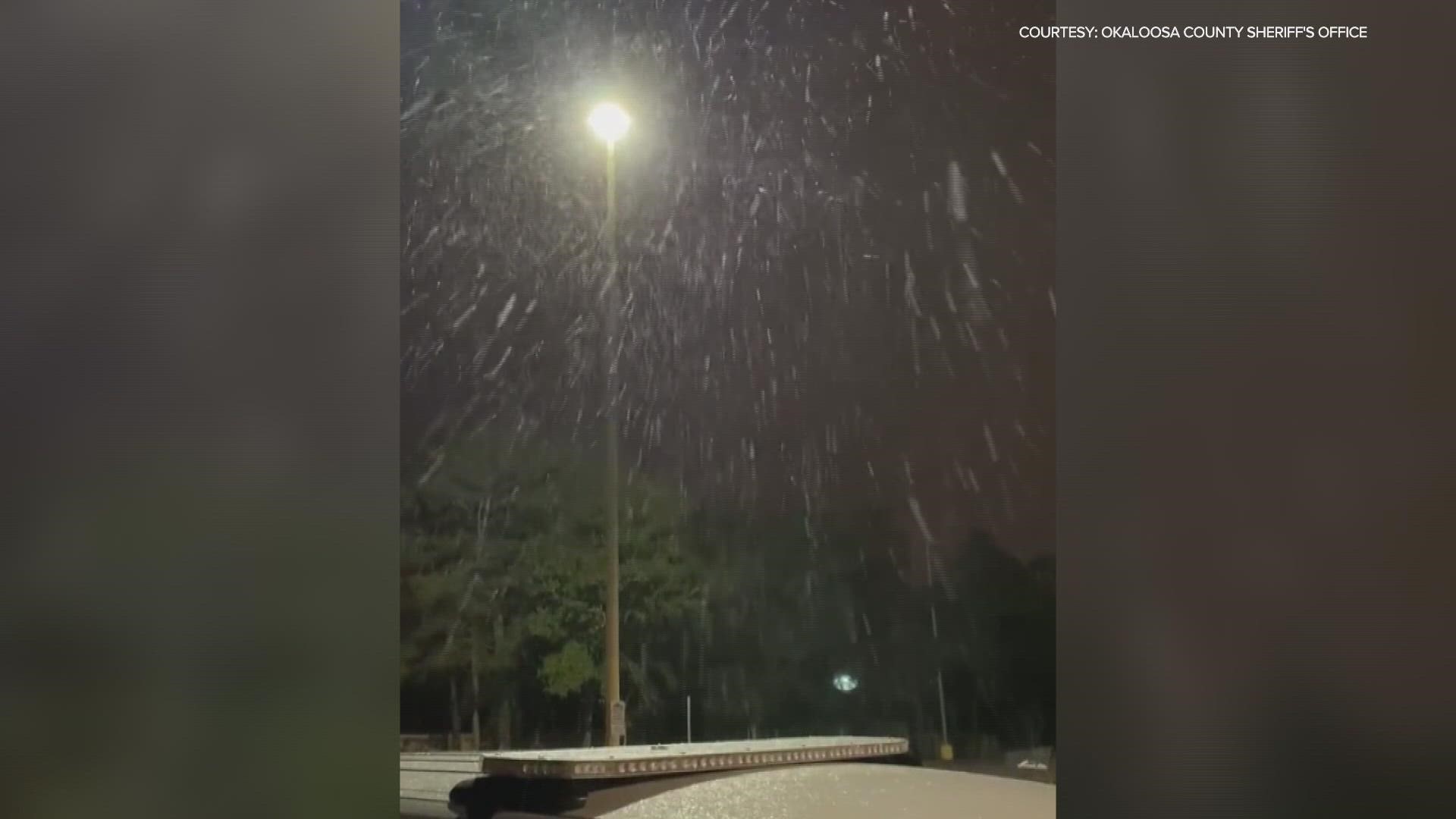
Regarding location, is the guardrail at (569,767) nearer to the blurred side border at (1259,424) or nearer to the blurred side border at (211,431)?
the blurred side border at (211,431)

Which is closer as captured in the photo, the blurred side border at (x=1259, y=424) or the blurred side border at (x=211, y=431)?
the blurred side border at (x=1259, y=424)

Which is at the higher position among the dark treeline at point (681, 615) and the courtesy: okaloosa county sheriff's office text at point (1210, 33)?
the courtesy: okaloosa county sheriff's office text at point (1210, 33)

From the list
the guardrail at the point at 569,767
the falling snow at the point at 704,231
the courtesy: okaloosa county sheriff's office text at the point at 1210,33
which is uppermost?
the courtesy: okaloosa county sheriff's office text at the point at 1210,33

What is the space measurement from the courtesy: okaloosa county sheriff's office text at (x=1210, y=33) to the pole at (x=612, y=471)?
85 centimetres

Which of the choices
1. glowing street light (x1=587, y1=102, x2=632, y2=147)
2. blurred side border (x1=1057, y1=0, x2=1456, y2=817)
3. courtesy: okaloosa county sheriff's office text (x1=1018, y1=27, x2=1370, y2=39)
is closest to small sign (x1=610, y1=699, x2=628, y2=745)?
blurred side border (x1=1057, y1=0, x2=1456, y2=817)

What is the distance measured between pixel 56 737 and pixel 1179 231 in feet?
7.38

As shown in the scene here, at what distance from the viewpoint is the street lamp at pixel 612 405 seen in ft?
6.31

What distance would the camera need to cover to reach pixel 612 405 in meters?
1.97

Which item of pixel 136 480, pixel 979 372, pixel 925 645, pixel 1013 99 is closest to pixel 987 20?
pixel 1013 99

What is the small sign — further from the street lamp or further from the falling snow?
the falling snow

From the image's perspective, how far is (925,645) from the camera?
6.25ft

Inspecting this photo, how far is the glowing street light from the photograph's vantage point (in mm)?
1953

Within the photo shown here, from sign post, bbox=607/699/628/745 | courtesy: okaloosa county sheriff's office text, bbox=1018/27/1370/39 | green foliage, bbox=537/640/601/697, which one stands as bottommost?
sign post, bbox=607/699/628/745

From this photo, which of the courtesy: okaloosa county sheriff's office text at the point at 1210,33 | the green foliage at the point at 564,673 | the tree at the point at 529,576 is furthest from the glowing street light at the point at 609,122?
the green foliage at the point at 564,673
